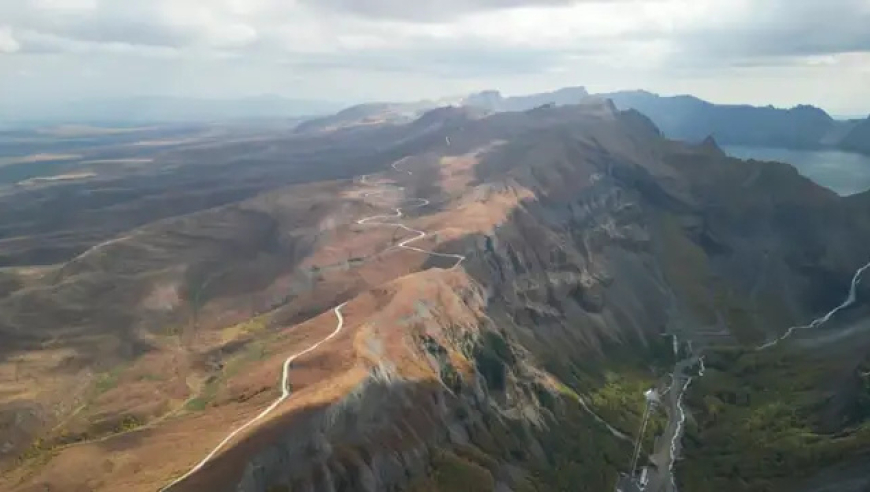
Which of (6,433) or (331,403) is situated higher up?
(331,403)

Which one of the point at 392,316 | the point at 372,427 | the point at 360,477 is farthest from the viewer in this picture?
the point at 392,316

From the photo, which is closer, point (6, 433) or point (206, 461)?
point (206, 461)

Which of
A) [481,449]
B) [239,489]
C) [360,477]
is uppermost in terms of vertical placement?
[239,489]

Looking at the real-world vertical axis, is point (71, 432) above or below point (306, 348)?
below

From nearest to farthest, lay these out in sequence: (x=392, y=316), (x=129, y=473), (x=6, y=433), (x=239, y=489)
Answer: (x=239, y=489)
(x=129, y=473)
(x=6, y=433)
(x=392, y=316)

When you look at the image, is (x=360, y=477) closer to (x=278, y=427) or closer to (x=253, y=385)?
(x=278, y=427)

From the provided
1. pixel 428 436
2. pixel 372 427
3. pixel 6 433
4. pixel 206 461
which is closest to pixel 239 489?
pixel 206 461

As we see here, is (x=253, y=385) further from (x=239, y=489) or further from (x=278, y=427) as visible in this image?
(x=239, y=489)

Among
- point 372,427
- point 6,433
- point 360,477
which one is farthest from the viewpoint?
point 6,433

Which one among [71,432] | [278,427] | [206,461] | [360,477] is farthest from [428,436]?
[71,432]
